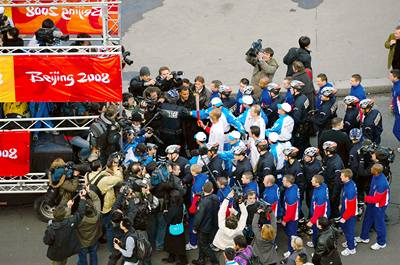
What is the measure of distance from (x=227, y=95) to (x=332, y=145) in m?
2.78

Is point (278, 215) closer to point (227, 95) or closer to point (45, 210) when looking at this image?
point (227, 95)

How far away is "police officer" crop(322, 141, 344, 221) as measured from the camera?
14570 millimetres

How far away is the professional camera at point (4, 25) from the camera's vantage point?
15875 millimetres

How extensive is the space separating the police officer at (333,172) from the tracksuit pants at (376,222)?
49cm

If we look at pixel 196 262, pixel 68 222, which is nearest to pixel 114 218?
pixel 68 222

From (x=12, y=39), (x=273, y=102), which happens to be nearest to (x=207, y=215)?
(x=273, y=102)

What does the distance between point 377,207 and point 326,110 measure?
2.56 meters

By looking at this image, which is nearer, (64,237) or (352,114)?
(64,237)

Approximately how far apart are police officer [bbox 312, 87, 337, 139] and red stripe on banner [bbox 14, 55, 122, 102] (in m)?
3.95

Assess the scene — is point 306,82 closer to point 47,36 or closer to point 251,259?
point 47,36

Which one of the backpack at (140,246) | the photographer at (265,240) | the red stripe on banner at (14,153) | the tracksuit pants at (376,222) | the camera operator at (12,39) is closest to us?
the backpack at (140,246)

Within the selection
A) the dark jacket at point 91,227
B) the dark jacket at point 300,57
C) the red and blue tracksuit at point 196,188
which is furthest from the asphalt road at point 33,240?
the dark jacket at point 300,57

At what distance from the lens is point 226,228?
1347 centimetres

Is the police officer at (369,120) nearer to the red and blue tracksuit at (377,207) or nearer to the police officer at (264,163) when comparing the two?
the red and blue tracksuit at (377,207)
